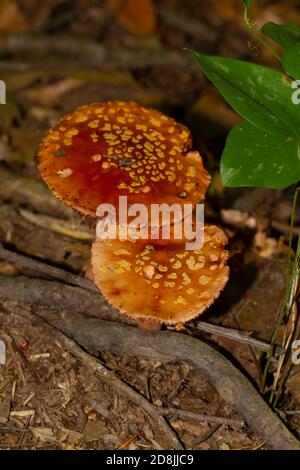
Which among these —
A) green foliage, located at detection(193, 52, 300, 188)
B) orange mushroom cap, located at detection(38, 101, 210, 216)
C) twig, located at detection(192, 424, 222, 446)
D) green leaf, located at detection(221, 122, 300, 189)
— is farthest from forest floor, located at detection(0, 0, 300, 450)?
orange mushroom cap, located at detection(38, 101, 210, 216)

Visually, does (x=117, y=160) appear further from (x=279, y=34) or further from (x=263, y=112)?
(x=279, y=34)

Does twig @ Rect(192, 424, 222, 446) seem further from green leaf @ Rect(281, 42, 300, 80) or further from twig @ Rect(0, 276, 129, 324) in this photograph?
green leaf @ Rect(281, 42, 300, 80)

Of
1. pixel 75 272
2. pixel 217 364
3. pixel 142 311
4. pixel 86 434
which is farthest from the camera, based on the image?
pixel 75 272

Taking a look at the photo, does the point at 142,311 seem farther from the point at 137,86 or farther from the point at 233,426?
the point at 137,86

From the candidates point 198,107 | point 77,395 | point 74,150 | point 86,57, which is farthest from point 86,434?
point 86,57

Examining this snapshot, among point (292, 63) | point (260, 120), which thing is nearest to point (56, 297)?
point (260, 120)
